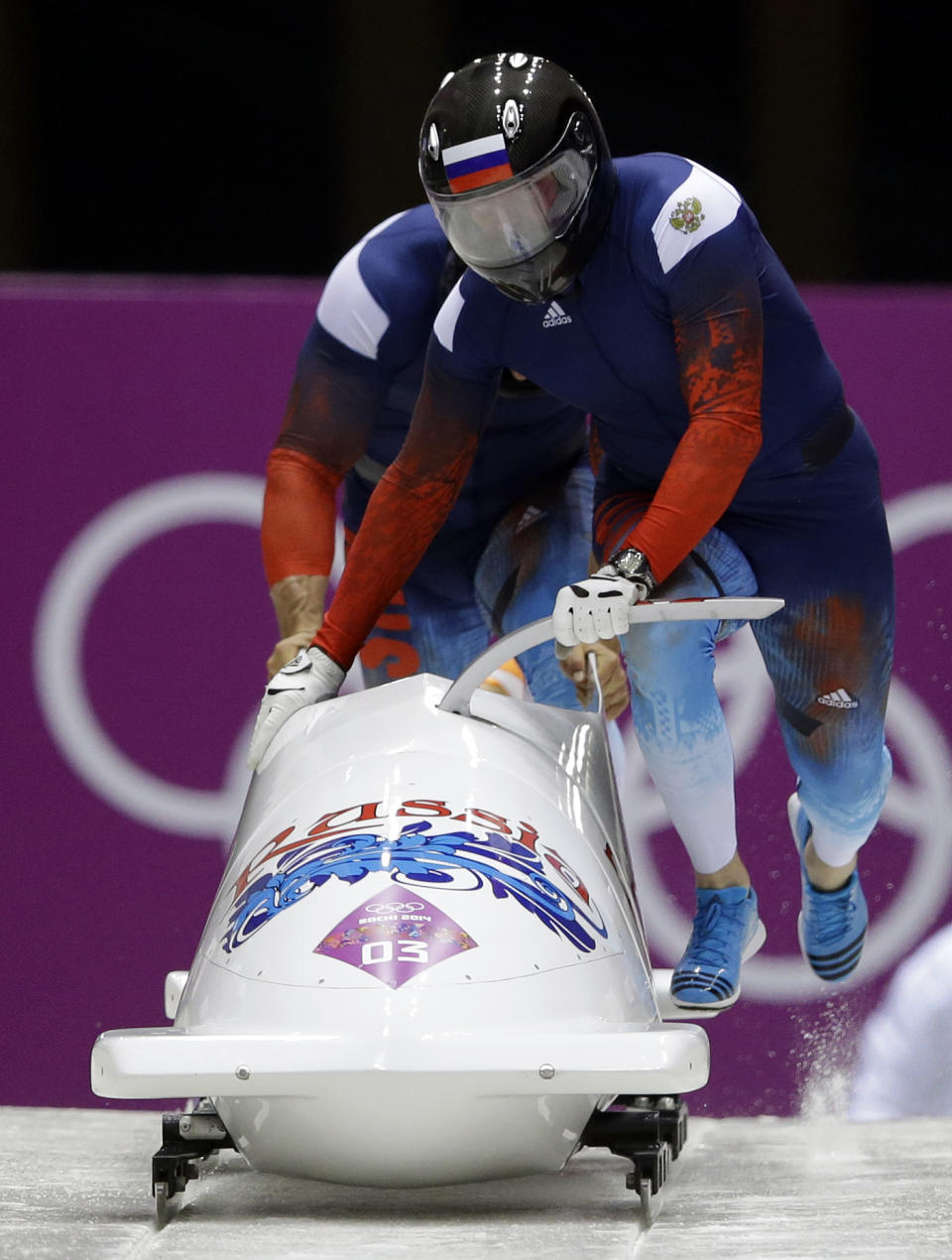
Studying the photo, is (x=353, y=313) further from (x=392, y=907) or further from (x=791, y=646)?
(x=392, y=907)

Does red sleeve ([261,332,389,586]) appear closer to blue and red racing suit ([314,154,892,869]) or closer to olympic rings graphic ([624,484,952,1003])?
blue and red racing suit ([314,154,892,869])

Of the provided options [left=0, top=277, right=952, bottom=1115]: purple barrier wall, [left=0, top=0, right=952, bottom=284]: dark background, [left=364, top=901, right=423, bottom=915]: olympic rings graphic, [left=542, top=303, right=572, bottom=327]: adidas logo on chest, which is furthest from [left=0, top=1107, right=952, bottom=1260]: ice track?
[left=0, top=0, right=952, bottom=284]: dark background

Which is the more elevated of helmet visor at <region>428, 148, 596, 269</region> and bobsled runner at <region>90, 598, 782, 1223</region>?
helmet visor at <region>428, 148, 596, 269</region>

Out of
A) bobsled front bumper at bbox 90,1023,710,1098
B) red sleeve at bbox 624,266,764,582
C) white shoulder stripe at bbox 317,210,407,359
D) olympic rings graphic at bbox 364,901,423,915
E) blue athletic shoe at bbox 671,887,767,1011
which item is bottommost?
blue athletic shoe at bbox 671,887,767,1011

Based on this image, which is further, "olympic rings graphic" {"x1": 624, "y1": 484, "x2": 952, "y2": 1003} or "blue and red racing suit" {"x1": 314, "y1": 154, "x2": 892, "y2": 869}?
"olympic rings graphic" {"x1": 624, "y1": 484, "x2": 952, "y2": 1003}

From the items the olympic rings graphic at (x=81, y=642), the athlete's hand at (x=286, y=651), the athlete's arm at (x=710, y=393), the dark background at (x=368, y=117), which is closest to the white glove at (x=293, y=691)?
the athlete's hand at (x=286, y=651)

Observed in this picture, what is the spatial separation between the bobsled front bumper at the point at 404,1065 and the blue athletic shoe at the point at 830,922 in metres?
1.56

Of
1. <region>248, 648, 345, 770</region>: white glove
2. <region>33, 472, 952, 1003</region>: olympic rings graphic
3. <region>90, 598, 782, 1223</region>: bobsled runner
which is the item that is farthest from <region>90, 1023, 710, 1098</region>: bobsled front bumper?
<region>33, 472, 952, 1003</region>: olympic rings graphic

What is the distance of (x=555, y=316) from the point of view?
300 cm

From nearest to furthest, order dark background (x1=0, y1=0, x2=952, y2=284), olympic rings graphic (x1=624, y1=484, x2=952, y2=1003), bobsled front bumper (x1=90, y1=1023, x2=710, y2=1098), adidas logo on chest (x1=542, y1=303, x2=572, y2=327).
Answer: bobsled front bumper (x1=90, y1=1023, x2=710, y2=1098), adidas logo on chest (x1=542, y1=303, x2=572, y2=327), olympic rings graphic (x1=624, y1=484, x2=952, y2=1003), dark background (x1=0, y1=0, x2=952, y2=284)

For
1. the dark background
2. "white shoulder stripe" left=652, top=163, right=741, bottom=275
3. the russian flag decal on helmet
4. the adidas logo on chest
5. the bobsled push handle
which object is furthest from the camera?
the dark background

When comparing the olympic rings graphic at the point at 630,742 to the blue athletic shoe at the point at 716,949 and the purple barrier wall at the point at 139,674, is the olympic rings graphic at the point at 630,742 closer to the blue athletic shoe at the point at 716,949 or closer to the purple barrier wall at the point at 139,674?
the purple barrier wall at the point at 139,674

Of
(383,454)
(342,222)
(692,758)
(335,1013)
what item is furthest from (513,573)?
(342,222)

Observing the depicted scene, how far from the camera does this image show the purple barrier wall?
4535mm
